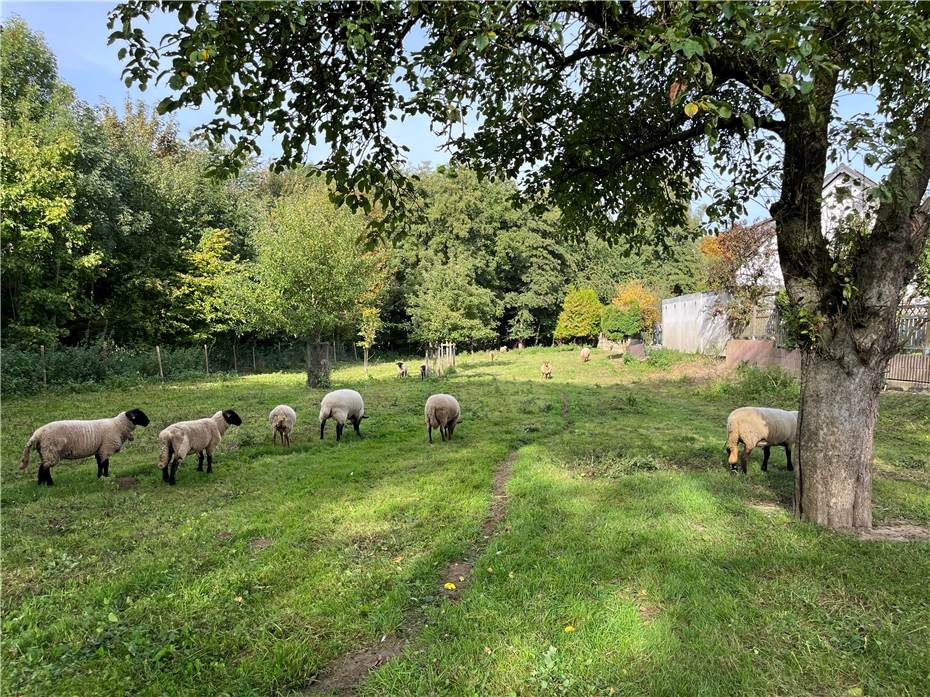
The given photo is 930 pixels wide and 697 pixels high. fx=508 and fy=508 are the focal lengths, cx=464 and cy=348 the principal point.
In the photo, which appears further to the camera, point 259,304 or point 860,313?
point 259,304

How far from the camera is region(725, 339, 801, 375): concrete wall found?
17.5 meters

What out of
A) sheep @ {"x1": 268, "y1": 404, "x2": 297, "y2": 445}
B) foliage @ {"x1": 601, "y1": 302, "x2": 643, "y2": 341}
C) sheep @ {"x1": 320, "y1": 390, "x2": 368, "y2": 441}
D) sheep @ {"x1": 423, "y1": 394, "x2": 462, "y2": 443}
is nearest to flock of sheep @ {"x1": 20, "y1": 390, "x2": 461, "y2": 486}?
sheep @ {"x1": 268, "y1": 404, "x2": 297, "y2": 445}

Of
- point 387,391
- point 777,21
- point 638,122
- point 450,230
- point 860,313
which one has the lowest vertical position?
point 387,391

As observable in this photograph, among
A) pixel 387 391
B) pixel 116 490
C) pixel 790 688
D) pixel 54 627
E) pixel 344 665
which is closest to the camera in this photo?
pixel 790 688

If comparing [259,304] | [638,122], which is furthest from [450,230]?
[638,122]

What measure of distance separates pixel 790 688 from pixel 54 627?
5101 millimetres

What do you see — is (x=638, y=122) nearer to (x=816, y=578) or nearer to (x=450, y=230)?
(x=816, y=578)

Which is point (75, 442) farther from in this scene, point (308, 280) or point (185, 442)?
point (308, 280)

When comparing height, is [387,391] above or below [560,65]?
below

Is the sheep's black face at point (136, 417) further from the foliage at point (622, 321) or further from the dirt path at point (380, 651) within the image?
the foliage at point (622, 321)

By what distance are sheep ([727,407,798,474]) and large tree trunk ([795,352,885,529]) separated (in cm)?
256

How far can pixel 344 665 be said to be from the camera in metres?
3.56

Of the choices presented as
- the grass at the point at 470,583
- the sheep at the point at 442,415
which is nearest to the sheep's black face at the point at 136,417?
the grass at the point at 470,583

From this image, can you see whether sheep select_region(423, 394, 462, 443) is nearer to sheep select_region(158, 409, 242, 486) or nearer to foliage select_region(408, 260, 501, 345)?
sheep select_region(158, 409, 242, 486)
